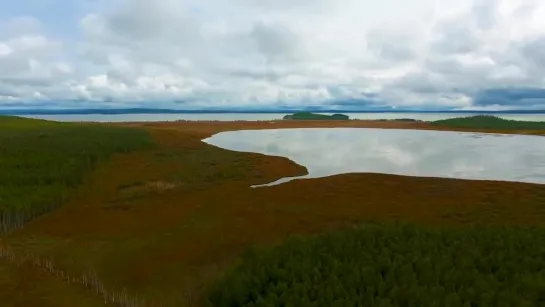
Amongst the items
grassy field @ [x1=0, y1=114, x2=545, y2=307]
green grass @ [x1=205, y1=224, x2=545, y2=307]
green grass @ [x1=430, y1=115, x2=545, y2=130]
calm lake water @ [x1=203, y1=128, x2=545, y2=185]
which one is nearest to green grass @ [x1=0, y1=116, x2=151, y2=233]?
grassy field @ [x1=0, y1=114, x2=545, y2=307]

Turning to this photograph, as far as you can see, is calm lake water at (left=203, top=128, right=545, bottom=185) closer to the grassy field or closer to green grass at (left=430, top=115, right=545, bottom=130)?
the grassy field

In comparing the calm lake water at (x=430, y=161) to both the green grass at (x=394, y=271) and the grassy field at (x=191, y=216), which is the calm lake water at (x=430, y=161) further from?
the green grass at (x=394, y=271)

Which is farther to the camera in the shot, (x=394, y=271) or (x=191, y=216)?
(x=191, y=216)

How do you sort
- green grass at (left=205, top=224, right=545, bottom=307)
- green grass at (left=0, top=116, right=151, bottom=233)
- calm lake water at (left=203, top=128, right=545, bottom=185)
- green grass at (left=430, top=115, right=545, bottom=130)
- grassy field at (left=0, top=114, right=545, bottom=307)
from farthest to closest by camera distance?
1. green grass at (left=430, top=115, right=545, bottom=130)
2. calm lake water at (left=203, top=128, right=545, bottom=185)
3. green grass at (left=0, top=116, right=151, bottom=233)
4. grassy field at (left=0, top=114, right=545, bottom=307)
5. green grass at (left=205, top=224, right=545, bottom=307)

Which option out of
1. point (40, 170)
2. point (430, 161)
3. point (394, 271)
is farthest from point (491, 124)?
point (394, 271)

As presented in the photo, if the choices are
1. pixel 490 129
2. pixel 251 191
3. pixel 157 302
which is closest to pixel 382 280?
pixel 157 302

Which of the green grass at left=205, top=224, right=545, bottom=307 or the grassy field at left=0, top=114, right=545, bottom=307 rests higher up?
the green grass at left=205, top=224, right=545, bottom=307

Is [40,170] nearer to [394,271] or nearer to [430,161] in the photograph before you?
[394,271]

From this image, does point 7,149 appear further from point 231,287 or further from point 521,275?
point 521,275
